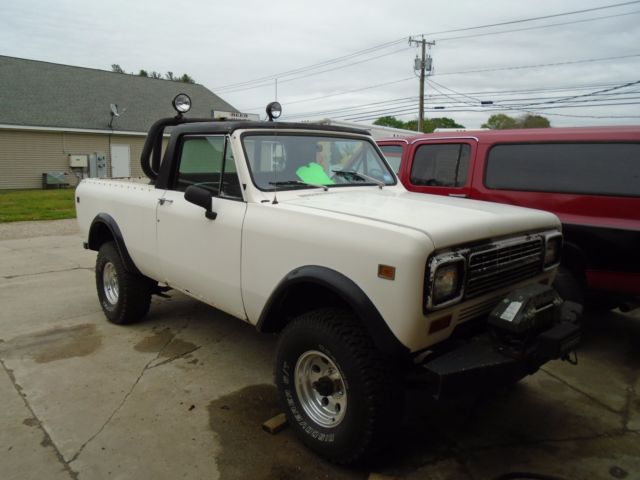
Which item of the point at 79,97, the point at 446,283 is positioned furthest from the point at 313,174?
the point at 79,97

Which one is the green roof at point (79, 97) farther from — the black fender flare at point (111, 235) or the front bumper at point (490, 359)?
the front bumper at point (490, 359)

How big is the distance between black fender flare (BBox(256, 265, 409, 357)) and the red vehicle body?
2.40m

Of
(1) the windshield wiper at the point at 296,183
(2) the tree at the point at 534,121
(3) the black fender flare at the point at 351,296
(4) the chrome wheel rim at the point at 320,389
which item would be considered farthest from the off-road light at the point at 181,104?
(2) the tree at the point at 534,121

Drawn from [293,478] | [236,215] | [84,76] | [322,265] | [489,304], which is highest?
[84,76]

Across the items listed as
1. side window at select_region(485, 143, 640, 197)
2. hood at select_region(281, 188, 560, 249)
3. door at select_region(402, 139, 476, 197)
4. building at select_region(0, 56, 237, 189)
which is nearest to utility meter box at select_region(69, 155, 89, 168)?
building at select_region(0, 56, 237, 189)

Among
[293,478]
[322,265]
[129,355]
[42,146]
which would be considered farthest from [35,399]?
[42,146]

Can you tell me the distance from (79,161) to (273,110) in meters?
21.4

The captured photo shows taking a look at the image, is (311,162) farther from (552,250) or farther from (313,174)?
(552,250)

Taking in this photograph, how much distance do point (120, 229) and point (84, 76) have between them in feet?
82.1

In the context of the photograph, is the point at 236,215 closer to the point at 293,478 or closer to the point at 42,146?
the point at 293,478

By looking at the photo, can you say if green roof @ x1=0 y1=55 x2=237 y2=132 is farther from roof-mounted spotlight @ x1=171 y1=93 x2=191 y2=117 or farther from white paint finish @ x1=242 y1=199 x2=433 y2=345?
white paint finish @ x1=242 y1=199 x2=433 y2=345

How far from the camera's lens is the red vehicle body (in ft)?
13.5

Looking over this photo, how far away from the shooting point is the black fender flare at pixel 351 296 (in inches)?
97.3

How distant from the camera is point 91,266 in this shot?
7863mm
